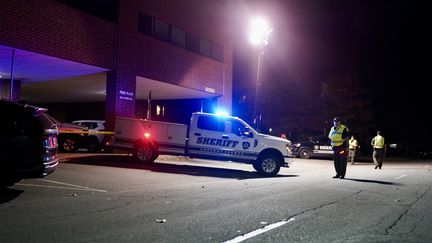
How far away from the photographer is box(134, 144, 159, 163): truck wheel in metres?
17.0

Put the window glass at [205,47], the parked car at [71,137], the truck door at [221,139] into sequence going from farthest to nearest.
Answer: the window glass at [205,47] < the parked car at [71,137] < the truck door at [221,139]

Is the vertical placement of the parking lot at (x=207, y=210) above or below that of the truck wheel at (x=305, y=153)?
below

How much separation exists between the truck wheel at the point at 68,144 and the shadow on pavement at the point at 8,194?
431 inches

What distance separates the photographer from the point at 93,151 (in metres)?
21.7

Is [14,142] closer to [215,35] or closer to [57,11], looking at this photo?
[57,11]

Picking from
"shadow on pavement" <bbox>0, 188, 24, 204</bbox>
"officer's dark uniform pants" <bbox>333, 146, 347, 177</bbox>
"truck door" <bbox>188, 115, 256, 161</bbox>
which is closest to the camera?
"shadow on pavement" <bbox>0, 188, 24, 204</bbox>

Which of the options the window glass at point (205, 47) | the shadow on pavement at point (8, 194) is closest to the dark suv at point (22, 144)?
the shadow on pavement at point (8, 194)

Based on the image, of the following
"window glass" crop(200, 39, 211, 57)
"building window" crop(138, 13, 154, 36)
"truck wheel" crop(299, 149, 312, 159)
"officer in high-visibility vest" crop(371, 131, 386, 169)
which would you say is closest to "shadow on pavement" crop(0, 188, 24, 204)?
"building window" crop(138, 13, 154, 36)

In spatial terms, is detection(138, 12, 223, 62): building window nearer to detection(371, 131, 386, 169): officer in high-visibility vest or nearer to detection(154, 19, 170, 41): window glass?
detection(154, 19, 170, 41): window glass

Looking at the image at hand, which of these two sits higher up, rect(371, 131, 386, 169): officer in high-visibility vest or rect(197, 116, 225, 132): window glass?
rect(197, 116, 225, 132): window glass

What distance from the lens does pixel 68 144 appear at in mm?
20734

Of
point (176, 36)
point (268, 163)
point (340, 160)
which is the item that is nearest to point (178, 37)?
point (176, 36)

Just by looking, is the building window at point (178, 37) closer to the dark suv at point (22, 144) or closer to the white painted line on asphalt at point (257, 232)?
the dark suv at point (22, 144)

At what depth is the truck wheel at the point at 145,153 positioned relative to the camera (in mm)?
17016
